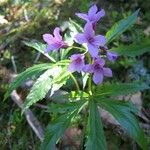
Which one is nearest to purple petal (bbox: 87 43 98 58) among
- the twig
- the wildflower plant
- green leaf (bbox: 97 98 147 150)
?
the wildflower plant

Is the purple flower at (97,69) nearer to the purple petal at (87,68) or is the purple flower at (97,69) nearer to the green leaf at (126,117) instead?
the purple petal at (87,68)

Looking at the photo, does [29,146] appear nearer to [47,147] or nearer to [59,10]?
[47,147]

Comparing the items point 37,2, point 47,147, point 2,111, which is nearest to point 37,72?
point 47,147

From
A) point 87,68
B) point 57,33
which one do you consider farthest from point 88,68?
point 57,33

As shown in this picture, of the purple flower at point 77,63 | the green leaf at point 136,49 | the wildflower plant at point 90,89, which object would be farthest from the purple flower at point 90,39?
the green leaf at point 136,49

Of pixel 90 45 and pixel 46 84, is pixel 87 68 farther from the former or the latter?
pixel 46 84
